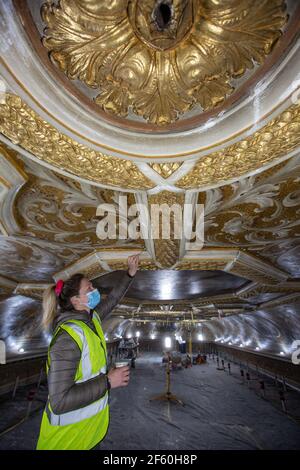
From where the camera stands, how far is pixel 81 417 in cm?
161

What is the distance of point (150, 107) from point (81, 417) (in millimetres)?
2227

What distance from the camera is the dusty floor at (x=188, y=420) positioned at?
654cm

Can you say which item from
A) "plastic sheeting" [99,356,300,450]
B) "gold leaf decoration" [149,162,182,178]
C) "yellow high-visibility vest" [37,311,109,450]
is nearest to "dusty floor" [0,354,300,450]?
"plastic sheeting" [99,356,300,450]

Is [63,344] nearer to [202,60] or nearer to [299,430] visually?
[202,60]

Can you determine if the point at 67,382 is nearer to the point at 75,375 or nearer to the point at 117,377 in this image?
the point at 75,375

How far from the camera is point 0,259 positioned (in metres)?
4.87

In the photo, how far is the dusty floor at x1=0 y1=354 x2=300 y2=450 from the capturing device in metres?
6.54

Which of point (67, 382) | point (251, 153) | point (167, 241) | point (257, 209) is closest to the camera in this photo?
point (67, 382)

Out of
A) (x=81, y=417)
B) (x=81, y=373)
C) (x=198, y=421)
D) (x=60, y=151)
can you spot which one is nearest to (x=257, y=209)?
(x=60, y=151)

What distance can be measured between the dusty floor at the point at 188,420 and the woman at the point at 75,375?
6097 millimetres

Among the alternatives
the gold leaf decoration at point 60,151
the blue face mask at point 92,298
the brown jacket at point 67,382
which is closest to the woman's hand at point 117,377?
the brown jacket at point 67,382

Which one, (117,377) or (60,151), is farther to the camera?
(60,151)

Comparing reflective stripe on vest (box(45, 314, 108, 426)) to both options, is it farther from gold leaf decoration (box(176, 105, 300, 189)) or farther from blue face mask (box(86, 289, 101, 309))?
gold leaf decoration (box(176, 105, 300, 189))

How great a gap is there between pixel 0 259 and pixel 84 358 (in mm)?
4164
